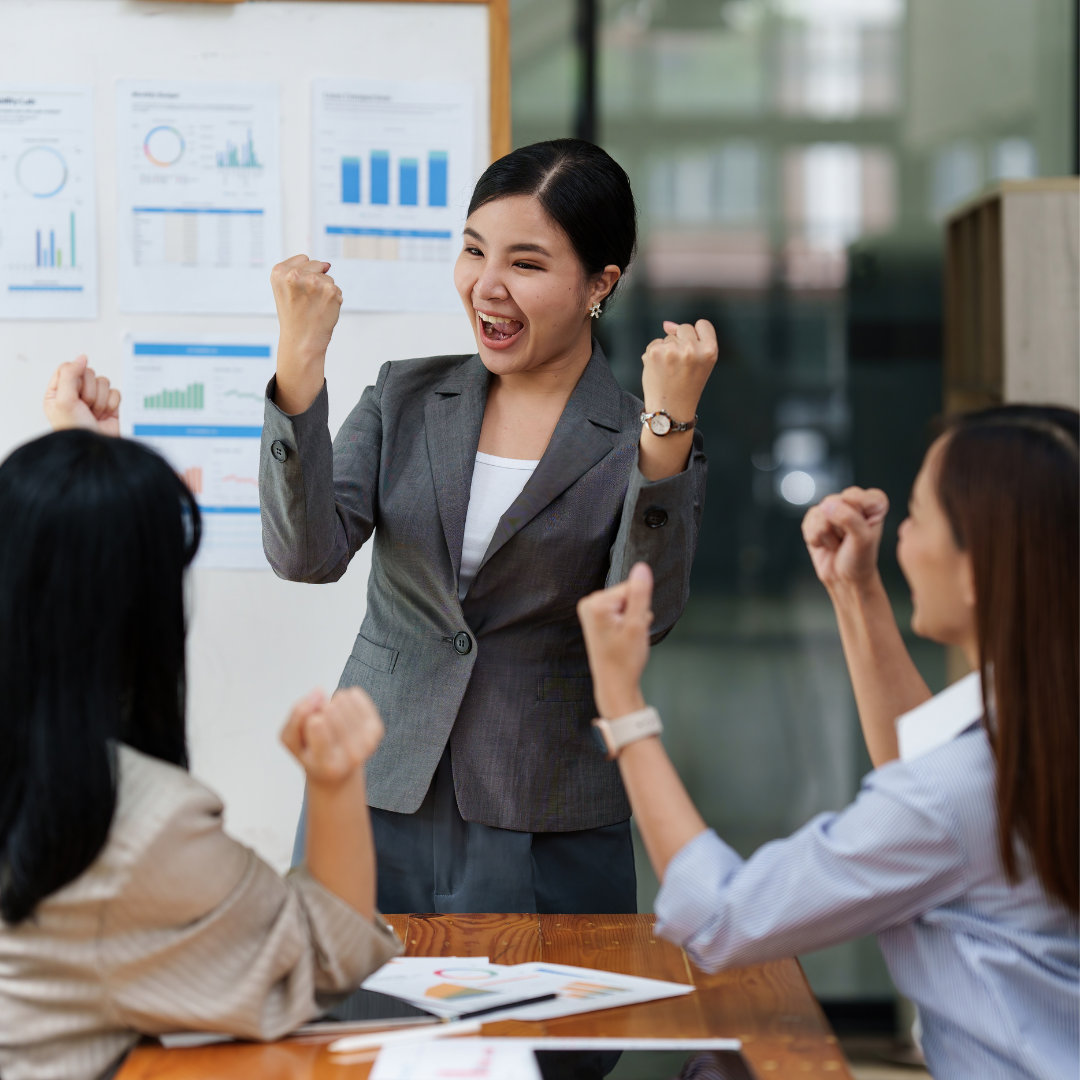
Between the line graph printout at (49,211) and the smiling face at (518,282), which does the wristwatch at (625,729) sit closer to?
the smiling face at (518,282)

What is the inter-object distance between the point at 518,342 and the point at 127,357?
1.06 metres

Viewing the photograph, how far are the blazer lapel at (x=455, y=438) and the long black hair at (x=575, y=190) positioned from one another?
252 mm

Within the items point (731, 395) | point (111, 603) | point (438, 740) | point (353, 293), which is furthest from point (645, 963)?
point (731, 395)

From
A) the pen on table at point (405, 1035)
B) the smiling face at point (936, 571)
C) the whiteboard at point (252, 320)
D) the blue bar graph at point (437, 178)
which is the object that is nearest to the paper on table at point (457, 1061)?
the pen on table at point (405, 1035)

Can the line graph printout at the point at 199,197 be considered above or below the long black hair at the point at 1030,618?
above

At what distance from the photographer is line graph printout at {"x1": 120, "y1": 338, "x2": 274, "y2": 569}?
8.84 ft

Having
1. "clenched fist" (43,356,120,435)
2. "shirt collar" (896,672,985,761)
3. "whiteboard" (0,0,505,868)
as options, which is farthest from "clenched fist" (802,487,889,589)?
"whiteboard" (0,0,505,868)

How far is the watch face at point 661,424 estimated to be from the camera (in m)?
1.76

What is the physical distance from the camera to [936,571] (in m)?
1.39

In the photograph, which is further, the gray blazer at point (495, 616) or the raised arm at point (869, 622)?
the gray blazer at point (495, 616)

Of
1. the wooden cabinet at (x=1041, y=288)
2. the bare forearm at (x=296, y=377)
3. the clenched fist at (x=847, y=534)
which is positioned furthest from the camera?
the wooden cabinet at (x=1041, y=288)

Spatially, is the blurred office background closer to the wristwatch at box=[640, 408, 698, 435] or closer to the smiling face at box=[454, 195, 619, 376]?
the smiling face at box=[454, 195, 619, 376]

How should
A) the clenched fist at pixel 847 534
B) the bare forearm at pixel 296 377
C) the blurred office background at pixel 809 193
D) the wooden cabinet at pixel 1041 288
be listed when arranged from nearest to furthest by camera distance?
the clenched fist at pixel 847 534 < the bare forearm at pixel 296 377 < the wooden cabinet at pixel 1041 288 < the blurred office background at pixel 809 193

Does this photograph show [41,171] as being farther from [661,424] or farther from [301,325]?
[661,424]
